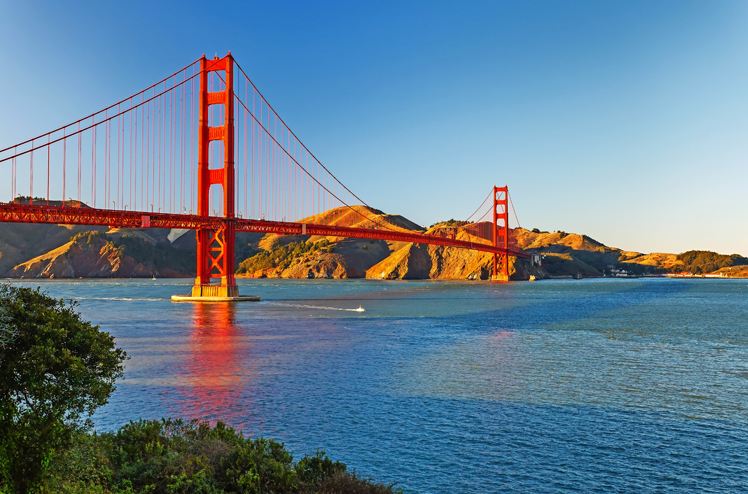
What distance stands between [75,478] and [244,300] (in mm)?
64121

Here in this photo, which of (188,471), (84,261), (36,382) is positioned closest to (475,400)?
(188,471)

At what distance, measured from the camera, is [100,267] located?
193m

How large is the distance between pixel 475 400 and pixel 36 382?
45.4 feet

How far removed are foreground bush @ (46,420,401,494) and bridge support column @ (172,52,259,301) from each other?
56656 millimetres

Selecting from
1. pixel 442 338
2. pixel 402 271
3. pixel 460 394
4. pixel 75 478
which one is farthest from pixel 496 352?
pixel 402 271

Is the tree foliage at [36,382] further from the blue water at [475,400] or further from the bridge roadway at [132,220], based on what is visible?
the bridge roadway at [132,220]

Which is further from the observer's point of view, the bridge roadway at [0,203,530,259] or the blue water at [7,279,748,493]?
the bridge roadway at [0,203,530,259]

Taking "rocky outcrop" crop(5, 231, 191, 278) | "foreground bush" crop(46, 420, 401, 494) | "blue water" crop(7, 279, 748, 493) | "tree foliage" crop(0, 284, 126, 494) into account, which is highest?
"rocky outcrop" crop(5, 231, 191, 278)

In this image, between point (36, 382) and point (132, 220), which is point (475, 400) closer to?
point (36, 382)

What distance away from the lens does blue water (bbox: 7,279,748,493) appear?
12.3m

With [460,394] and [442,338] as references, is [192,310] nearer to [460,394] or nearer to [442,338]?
[442,338]

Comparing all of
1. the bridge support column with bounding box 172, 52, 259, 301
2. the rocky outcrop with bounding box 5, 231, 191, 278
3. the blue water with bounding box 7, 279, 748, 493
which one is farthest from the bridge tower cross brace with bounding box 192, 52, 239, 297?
the rocky outcrop with bounding box 5, 231, 191, 278

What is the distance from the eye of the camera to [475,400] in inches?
720

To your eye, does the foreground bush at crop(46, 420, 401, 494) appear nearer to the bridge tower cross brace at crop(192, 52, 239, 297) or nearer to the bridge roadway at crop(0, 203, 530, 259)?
the bridge roadway at crop(0, 203, 530, 259)
